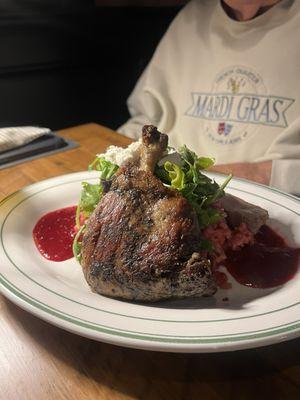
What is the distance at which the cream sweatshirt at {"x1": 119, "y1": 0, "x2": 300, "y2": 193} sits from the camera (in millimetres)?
2064

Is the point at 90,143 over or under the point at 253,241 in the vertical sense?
under

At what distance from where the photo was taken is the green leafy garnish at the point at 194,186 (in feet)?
3.73

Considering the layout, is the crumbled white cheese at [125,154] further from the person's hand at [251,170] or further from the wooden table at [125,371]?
the person's hand at [251,170]

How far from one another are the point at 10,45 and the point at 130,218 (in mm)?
2223

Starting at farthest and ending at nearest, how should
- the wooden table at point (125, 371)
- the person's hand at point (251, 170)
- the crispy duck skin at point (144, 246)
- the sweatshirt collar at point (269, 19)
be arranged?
the sweatshirt collar at point (269, 19) < the person's hand at point (251, 170) < the crispy duck skin at point (144, 246) < the wooden table at point (125, 371)

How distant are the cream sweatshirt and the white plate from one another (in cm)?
95

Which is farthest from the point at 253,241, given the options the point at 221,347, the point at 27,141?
the point at 27,141

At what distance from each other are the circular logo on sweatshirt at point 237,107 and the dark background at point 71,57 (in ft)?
3.60

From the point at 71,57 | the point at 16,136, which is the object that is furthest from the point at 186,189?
the point at 71,57

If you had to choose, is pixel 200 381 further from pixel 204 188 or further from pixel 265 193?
pixel 265 193

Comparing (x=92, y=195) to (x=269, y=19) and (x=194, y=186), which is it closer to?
(x=194, y=186)

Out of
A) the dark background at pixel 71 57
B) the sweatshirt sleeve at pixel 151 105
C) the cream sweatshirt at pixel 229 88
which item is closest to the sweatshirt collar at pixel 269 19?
the cream sweatshirt at pixel 229 88

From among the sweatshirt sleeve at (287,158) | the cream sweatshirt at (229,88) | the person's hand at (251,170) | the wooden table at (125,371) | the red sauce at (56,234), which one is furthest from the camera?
the cream sweatshirt at (229,88)

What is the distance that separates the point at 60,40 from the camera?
10.1 ft
